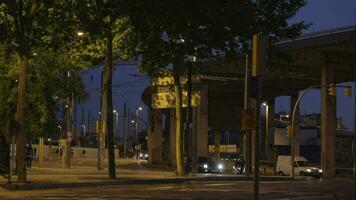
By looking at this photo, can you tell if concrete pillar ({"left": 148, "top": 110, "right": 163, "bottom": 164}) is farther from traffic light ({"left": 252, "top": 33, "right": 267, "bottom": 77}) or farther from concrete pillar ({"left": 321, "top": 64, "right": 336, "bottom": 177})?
traffic light ({"left": 252, "top": 33, "right": 267, "bottom": 77})

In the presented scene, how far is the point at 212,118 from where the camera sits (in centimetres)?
10538

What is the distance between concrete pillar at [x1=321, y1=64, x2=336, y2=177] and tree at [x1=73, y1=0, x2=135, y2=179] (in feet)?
94.1

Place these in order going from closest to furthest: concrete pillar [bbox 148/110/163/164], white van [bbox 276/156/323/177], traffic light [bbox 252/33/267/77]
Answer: traffic light [bbox 252/33/267/77] < white van [bbox 276/156/323/177] < concrete pillar [bbox 148/110/163/164]

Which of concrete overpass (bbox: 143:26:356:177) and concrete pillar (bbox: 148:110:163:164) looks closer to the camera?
concrete overpass (bbox: 143:26:356:177)

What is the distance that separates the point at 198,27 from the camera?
33531 millimetres

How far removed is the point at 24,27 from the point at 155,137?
62279 mm

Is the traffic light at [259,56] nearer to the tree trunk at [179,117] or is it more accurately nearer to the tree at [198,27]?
the tree at [198,27]

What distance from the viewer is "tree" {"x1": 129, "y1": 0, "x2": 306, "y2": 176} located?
2723 centimetres

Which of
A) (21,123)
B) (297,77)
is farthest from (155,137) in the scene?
(21,123)

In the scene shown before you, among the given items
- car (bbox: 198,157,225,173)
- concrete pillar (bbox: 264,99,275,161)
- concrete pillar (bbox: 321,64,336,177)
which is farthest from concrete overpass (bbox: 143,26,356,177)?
car (bbox: 198,157,225,173)

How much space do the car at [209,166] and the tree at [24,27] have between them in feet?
111

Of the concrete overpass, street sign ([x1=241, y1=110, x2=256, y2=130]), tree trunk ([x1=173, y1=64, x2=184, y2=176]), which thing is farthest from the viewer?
the concrete overpass

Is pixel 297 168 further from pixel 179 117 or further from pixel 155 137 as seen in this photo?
pixel 155 137

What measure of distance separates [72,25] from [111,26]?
327 cm
